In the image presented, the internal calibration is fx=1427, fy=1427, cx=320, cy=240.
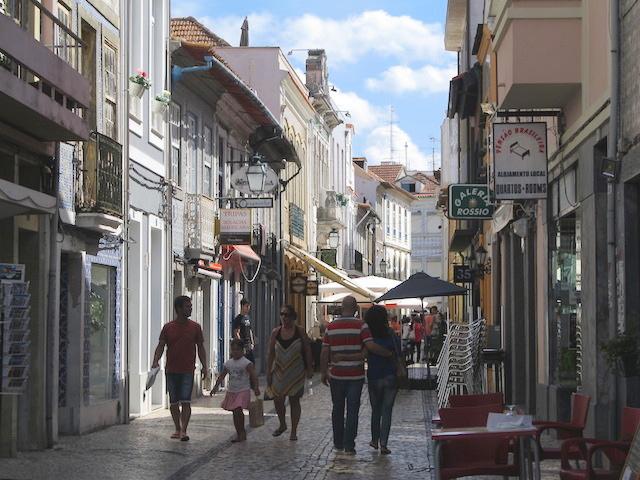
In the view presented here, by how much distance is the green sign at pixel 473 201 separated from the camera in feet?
83.3

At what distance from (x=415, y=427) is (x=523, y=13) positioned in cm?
610

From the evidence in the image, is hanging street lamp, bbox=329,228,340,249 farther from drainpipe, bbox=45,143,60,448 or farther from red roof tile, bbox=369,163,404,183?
red roof tile, bbox=369,163,404,183

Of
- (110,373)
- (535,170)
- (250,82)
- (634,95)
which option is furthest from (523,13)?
(250,82)

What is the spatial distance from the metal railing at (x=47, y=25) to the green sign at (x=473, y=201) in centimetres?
963

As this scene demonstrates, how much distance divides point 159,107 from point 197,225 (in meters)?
3.71

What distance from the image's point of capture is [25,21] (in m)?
14.8

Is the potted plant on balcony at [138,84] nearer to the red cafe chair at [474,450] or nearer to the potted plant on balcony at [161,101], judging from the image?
the potted plant on balcony at [161,101]

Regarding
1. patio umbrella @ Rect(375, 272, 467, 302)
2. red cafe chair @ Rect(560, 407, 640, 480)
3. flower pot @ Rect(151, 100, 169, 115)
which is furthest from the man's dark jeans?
patio umbrella @ Rect(375, 272, 467, 302)

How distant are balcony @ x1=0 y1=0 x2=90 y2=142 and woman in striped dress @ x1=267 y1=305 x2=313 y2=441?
3608mm

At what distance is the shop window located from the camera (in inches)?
737

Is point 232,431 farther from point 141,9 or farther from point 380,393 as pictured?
point 141,9

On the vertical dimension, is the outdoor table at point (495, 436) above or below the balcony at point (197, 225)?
below

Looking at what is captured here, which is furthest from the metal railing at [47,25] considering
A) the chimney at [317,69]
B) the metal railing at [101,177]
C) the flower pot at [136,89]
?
the chimney at [317,69]

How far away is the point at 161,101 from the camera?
74.5 ft
